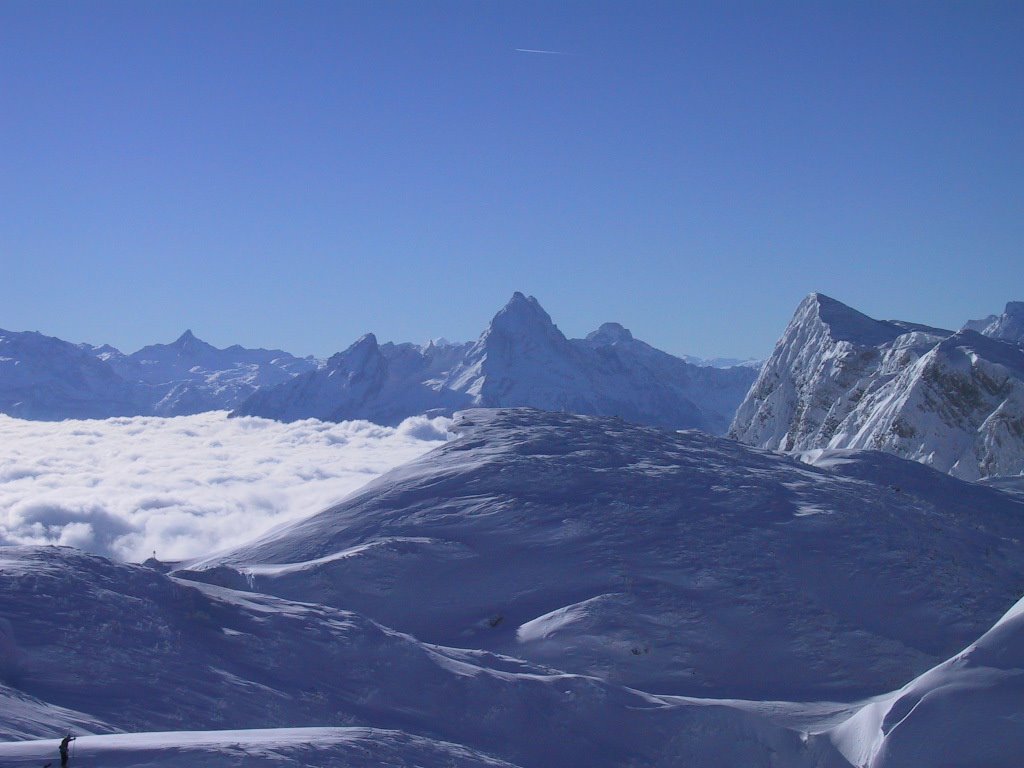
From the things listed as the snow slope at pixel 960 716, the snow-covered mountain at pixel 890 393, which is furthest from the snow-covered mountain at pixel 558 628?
the snow-covered mountain at pixel 890 393

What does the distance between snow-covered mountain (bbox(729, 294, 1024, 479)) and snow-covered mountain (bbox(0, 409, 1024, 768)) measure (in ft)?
117

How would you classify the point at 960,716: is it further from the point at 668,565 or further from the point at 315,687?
the point at 668,565

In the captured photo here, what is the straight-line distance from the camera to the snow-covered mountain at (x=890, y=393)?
69.0 metres

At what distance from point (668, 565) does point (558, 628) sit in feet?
15.6

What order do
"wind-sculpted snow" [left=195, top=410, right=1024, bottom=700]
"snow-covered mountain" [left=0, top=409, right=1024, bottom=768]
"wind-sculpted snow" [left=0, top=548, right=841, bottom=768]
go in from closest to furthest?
"wind-sculpted snow" [left=0, top=548, right=841, bottom=768], "snow-covered mountain" [left=0, top=409, right=1024, bottom=768], "wind-sculpted snow" [left=195, top=410, right=1024, bottom=700]

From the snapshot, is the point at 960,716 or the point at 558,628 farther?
A: the point at 558,628

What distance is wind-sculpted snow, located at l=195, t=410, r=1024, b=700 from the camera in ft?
70.0

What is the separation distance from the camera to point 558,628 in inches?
874

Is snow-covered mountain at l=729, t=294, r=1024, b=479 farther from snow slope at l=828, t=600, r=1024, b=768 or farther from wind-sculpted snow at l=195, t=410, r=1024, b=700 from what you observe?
snow slope at l=828, t=600, r=1024, b=768

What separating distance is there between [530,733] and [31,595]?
8377 mm

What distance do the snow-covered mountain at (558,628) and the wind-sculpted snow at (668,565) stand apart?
10 centimetres

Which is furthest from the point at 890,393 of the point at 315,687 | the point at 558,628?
the point at 315,687

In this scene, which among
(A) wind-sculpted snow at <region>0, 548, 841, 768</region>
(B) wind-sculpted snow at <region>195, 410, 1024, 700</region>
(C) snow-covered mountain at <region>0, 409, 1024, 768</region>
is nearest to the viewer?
(A) wind-sculpted snow at <region>0, 548, 841, 768</region>

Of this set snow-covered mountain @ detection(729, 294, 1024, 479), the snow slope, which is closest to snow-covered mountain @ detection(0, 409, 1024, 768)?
the snow slope
